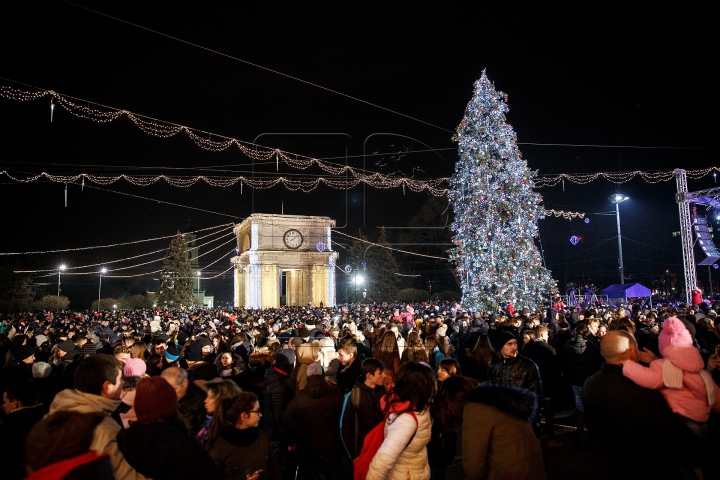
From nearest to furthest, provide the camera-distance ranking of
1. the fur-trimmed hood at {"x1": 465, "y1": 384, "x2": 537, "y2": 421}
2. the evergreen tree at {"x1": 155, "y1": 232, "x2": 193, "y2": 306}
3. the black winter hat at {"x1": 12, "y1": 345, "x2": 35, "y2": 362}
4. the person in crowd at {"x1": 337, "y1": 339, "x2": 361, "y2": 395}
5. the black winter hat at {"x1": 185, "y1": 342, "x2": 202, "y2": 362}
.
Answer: the fur-trimmed hood at {"x1": 465, "y1": 384, "x2": 537, "y2": 421} < the person in crowd at {"x1": 337, "y1": 339, "x2": 361, "y2": 395} < the black winter hat at {"x1": 12, "y1": 345, "x2": 35, "y2": 362} < the black winter hat at {"x1": 185, "y1": 342, "x2": 202, "y2": 362} < the evergreen tree at {"x1": 155, "y1": 232, "x2": 193, "y2": 306}

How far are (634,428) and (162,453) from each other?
3.37m

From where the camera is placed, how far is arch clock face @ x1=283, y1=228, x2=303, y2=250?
50375mm

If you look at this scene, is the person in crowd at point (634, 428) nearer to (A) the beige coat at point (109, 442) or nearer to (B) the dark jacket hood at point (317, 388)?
(B) the dark jacket hood at point (317, 388)

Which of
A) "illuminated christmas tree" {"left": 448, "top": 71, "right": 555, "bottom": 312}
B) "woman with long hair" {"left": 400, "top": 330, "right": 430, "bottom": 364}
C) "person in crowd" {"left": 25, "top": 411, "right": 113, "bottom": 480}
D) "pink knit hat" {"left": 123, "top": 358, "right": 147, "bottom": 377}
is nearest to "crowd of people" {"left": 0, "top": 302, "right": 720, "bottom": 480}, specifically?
"person in crowd" {"left": 25, "top": 411, "right": 113, "bottom": 480}

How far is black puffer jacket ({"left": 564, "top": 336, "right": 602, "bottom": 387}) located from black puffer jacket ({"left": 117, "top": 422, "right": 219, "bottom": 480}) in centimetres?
626

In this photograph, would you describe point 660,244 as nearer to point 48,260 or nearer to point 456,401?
point 456,401

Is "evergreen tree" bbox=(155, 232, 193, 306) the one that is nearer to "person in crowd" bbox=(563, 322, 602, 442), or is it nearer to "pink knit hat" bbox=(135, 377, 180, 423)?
Result: "person in crowd" bbox=(563, 322, 602, 442)

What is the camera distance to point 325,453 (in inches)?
187

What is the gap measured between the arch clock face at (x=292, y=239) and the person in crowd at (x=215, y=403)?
4617cm

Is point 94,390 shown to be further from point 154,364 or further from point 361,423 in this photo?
point 154,364

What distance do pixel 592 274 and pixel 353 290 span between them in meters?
29.6

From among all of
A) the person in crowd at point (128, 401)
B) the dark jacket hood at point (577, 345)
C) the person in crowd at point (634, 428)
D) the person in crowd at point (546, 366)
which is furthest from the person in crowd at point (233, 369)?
the dark jacket hood at point (577, 345)

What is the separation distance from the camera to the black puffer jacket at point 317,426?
4.75m

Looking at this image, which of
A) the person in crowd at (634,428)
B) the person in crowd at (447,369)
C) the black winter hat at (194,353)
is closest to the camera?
the person in crowd at (634,428)
